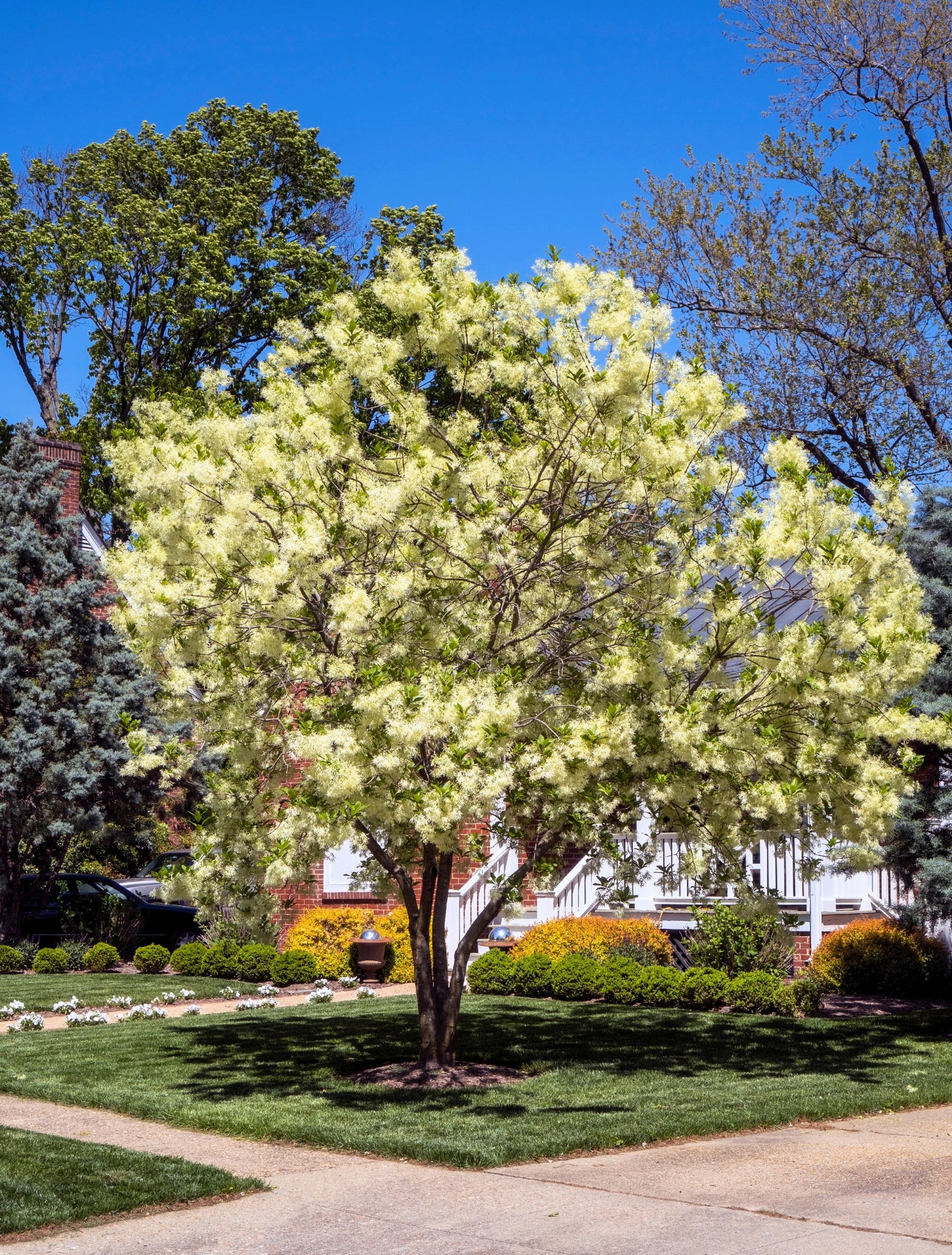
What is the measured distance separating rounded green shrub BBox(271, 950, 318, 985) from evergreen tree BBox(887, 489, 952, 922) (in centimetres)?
837

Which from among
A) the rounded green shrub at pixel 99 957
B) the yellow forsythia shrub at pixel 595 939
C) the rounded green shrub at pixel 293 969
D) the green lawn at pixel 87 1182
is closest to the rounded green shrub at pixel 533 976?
the yellow forsythia shrub at pixel 595 939

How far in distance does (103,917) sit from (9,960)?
76.6 inches

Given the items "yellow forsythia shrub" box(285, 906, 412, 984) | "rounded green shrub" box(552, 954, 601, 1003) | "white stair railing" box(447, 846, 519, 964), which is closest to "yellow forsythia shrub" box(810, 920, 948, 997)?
"rounded green shrub" box(552, 954, 601, 1003)

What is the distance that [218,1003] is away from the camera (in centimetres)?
1669

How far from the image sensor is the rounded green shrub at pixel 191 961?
19.2 meters

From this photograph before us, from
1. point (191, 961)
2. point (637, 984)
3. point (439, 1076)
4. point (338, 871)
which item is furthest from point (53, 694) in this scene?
point (439, 1076)

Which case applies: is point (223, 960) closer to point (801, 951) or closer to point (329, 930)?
point (329, 930)

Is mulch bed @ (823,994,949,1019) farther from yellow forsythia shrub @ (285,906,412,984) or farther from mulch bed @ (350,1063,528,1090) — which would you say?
yellow forsythia shrub @ (285,906,412,984)

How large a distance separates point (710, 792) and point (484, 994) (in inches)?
313

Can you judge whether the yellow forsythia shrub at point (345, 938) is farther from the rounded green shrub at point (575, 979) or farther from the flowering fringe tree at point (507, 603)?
the flowering fringe tree at point (507, 603)

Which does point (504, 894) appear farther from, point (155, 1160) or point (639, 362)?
point (639, 362)

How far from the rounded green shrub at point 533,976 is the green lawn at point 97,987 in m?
3.65

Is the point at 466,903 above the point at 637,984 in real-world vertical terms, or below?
above

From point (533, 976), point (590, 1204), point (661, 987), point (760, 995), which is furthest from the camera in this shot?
point (533, 976)
